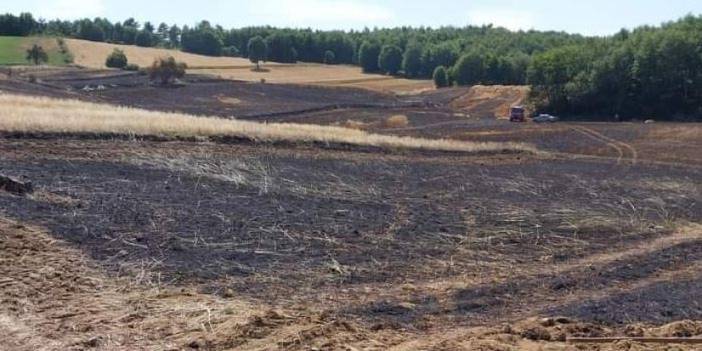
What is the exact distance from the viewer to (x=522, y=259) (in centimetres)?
1686

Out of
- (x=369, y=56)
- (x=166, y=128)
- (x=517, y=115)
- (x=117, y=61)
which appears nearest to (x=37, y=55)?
(x=117, y=61)

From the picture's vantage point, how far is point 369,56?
156 m

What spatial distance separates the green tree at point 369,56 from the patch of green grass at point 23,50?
52823 millimetres

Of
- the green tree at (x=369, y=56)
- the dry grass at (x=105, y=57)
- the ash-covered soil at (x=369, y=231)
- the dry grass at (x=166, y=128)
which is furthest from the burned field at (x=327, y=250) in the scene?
the green tree at (x=369, y=56)

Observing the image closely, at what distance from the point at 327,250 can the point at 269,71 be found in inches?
4743

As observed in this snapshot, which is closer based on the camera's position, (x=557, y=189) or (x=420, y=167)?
(x=557, y=189)

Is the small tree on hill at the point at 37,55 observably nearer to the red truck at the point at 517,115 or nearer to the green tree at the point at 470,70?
the green tree at the point at 470,70

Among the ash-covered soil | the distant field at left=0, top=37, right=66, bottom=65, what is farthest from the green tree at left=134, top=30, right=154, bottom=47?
the ash-covered soil

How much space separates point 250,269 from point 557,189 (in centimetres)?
1717

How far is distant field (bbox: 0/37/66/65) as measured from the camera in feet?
375

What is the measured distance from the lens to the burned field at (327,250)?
10523 mm

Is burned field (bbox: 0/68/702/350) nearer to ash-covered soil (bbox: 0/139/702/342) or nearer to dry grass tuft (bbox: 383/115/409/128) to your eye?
ash-covered soil (bbox: 0/139/702/342)

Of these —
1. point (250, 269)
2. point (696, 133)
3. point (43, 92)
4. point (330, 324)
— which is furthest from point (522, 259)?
point (43, 92)

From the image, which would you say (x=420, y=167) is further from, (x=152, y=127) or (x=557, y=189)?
(x=152, y=127)
